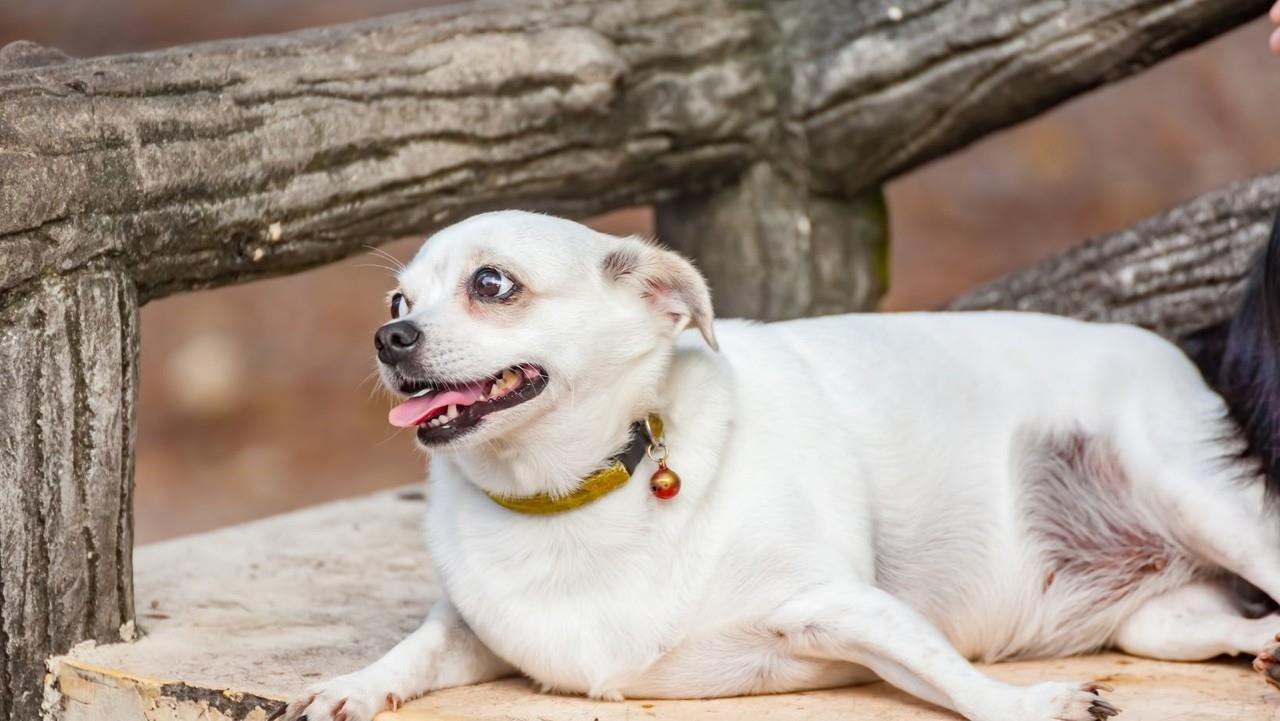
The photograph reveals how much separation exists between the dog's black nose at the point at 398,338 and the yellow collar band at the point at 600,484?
300 millimetres

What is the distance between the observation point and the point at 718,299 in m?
4.23

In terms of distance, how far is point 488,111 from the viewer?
11.0 ft

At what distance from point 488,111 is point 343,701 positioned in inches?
59.6

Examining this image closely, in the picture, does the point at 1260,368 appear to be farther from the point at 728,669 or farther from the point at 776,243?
the point at 776,243

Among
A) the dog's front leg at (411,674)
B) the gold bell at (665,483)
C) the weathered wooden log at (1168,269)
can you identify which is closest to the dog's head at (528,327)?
the gold bell at (665,483)

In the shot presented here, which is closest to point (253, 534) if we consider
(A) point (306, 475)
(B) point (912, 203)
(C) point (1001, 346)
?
(C) point (1001, 346)

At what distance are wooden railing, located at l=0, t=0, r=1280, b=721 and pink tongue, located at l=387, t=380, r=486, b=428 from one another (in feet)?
2.13

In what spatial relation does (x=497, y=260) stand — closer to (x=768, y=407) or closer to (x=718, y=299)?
(x=768, y=407)

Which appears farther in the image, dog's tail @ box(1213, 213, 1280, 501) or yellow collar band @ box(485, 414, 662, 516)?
dog's tail @ box(1213, 213, 1280, 501)

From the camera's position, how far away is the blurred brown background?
828 cm

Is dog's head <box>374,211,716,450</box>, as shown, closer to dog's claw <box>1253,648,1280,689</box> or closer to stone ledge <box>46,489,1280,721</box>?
stone ledge <box>46,489,1280,721</box>

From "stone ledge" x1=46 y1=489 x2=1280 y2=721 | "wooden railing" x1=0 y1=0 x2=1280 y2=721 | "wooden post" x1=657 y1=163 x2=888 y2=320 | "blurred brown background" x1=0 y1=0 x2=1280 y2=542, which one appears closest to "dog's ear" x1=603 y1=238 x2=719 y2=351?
"stone ledge" x1=46 y1=489 x2=1280 y2=721

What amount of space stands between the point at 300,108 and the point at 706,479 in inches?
45.7

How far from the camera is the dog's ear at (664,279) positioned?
2.44 meters
